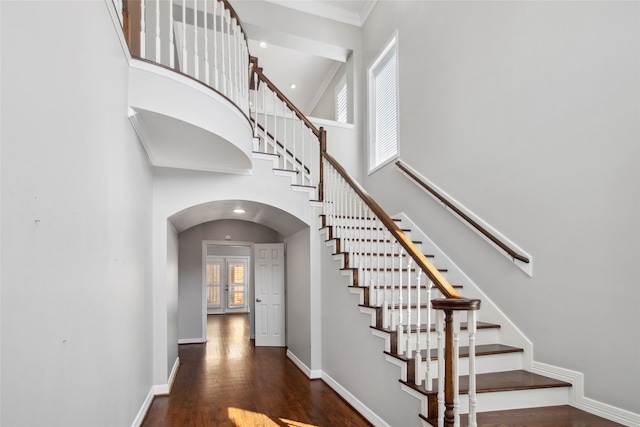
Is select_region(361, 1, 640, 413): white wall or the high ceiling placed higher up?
the high ceiling

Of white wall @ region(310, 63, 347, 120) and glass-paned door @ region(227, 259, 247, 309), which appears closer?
white wall @ region(310, 63, 347, 120)

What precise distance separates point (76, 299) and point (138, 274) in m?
1.59

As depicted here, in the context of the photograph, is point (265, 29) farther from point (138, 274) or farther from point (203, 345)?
point (203, 345)

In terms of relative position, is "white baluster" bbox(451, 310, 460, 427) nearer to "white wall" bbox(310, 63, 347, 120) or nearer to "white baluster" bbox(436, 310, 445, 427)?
"white baluster" bbox(436, 310, 445, 427)

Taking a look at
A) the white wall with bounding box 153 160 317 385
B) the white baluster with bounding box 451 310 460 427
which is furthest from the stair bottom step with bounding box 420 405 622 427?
the white wall with bounding box 153 160 317 385

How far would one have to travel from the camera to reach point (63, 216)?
5.15 feet

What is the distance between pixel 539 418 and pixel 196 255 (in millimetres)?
6501

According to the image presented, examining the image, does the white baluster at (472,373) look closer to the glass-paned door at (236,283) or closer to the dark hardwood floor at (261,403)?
the dark hardwood floor at (261,403)

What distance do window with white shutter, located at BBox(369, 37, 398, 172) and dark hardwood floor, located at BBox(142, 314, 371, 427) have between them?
321 centimetres

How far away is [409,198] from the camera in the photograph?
473cm

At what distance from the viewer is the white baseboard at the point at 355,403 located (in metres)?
3.09

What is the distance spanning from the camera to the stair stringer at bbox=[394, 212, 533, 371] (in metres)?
2.96

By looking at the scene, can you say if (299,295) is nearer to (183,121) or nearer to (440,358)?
(183,121)

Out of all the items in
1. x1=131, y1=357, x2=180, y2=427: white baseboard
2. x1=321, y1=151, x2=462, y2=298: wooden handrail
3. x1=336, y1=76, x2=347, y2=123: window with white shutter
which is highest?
x1=336, y1=76, x2=347, y2=123: window with white shutter
